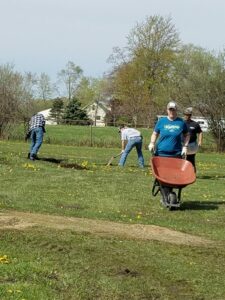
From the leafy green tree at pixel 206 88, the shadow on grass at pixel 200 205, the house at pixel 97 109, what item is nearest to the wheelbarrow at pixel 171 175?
the shadow on grass at pixel 200 205

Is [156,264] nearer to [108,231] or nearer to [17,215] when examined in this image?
[108,231]

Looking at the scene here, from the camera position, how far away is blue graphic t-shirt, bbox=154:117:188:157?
37.0 feet

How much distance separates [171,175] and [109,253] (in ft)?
13.0

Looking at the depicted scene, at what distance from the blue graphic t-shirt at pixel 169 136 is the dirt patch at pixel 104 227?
236 centimetres

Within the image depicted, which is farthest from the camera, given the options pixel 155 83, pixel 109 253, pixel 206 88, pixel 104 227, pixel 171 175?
pixel 155 83

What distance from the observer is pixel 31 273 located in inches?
251

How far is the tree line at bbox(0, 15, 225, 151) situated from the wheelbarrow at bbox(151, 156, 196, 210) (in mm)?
26957

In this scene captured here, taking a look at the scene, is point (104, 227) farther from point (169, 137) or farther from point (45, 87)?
point (45, 87)

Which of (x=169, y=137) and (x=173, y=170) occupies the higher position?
(x=169, y=137)

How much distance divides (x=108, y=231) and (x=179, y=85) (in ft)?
107

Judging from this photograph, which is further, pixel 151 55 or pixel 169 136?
pixel 151 55

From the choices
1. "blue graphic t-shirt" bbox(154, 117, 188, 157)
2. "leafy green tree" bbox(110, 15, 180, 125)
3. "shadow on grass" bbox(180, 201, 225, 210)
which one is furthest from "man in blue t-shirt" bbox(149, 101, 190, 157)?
"leafy green tree" bbox(110, 15, 180, 125)

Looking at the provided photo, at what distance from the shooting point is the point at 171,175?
36.5ft

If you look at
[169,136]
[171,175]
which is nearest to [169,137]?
[169,136]
